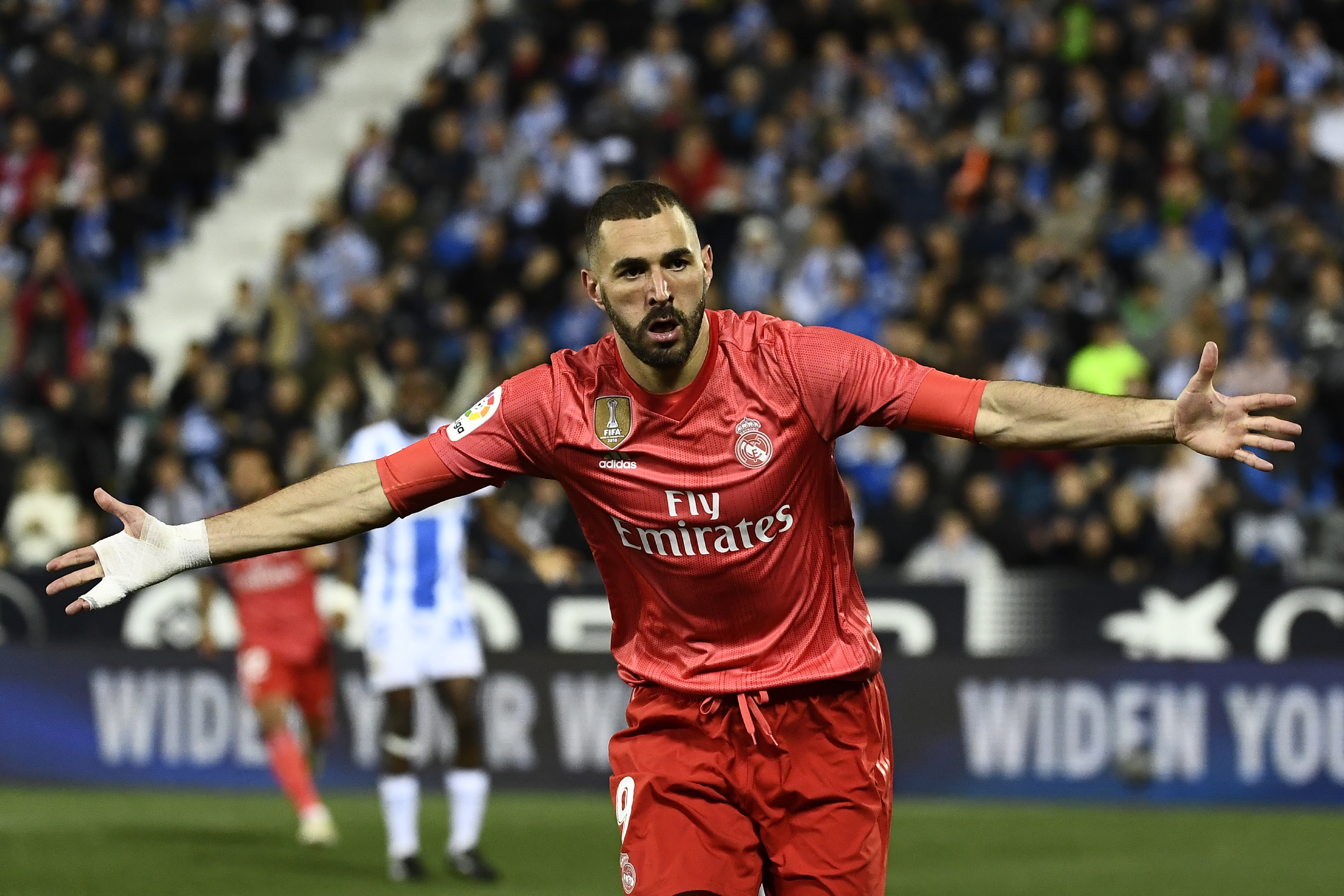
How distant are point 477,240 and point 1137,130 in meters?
6.12

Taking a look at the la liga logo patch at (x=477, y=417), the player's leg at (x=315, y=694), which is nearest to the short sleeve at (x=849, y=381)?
the la liga logo patch at (x=477, y=417)

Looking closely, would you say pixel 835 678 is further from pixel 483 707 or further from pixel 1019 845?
pixel 483 707

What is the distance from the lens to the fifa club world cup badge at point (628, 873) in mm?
5066

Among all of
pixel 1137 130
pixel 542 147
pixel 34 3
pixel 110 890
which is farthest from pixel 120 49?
pixel 110 890

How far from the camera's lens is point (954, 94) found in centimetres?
1772

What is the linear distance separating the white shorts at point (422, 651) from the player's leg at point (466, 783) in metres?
0.08

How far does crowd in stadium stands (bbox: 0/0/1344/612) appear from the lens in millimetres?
14742

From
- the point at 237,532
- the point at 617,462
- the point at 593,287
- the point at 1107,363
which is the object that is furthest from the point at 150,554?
the point at 1107,363

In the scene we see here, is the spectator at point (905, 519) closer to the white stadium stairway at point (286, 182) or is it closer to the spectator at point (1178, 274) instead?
the spectator at point (1178, 274)

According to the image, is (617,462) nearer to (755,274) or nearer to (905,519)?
(905,519)

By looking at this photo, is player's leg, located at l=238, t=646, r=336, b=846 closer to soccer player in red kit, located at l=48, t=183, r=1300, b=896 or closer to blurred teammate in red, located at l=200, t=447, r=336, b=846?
blurred teammate in red, located at l=200, t=447, r=336, b=846

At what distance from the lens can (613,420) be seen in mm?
5156

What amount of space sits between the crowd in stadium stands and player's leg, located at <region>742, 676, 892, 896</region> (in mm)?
8878

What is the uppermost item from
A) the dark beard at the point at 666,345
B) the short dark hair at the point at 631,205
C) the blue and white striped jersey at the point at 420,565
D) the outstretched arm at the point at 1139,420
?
the short dark hair at the point at 631,205
